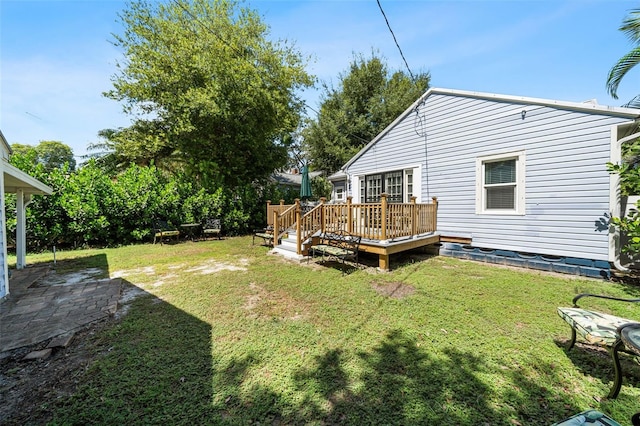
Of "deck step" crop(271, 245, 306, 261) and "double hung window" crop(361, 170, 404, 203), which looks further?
"double hung window" crop(361, 170, 404, 203)

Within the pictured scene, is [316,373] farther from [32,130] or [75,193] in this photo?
[32,130]

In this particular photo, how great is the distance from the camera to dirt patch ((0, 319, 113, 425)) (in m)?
2.01

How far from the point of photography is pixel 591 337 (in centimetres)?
218

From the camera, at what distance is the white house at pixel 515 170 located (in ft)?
16.9

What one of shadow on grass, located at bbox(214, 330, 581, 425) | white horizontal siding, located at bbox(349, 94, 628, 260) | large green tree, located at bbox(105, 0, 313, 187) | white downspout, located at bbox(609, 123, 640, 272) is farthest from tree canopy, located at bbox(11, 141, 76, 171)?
white downspout, located at bbox(609, 123, 640, 272)

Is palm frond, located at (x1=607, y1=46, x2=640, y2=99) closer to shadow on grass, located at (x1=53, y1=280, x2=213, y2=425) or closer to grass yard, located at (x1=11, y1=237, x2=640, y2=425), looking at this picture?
grass yard, located at (x1=11, y1=237, x2=640, y2=425)

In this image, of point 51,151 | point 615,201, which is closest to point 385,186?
point 615,201

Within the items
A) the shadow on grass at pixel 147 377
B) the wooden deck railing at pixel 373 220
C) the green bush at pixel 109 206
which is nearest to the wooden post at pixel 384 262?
the wooden deck railing at pixel 373 220

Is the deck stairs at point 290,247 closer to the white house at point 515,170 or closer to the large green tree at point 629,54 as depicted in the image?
the white house at point 515,170

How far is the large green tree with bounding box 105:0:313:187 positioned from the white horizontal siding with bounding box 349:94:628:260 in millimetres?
7999

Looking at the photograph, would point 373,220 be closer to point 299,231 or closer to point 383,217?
point 383,217

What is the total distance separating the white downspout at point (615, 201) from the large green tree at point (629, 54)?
7.93 feet

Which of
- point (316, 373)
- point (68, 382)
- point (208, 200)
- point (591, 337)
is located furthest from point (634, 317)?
point (208, 200)

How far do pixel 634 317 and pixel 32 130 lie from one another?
1799 centimetres
